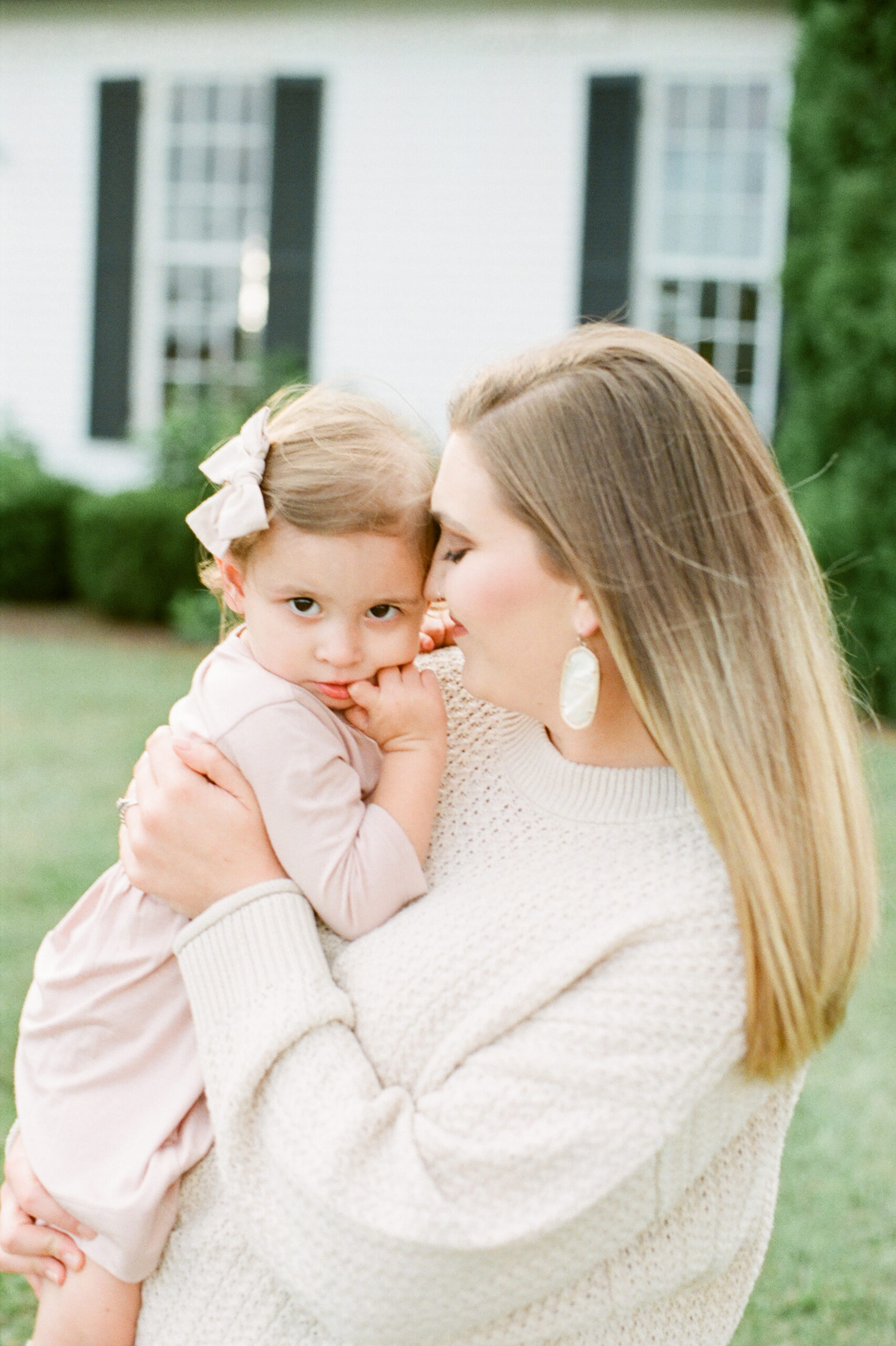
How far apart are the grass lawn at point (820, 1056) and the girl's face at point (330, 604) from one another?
169 cm

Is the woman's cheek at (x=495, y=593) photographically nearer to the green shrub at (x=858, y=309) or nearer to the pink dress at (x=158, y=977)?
the pink dress at (x=158, y=977)

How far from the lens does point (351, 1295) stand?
1262 millimetres

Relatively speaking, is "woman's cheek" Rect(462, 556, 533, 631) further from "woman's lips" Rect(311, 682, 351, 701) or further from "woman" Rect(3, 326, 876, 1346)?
"woman's lips" Rect(311, 682, 351, 701)

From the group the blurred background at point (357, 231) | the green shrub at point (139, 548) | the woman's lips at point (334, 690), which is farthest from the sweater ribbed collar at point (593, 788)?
the green shrub at point (139, 548)

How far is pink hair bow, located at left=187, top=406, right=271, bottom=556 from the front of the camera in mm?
1633

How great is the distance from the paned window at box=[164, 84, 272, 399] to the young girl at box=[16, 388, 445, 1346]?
29.8 ft

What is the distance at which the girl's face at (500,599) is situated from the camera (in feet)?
4.70

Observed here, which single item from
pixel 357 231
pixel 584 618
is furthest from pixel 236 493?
pixel 357 231

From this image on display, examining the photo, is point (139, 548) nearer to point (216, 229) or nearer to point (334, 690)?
point (216, 229)

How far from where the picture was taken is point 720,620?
137 centimetres

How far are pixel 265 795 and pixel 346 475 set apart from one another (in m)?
0.40

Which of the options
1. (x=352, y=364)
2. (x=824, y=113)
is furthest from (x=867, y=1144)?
(x=352, y=364)

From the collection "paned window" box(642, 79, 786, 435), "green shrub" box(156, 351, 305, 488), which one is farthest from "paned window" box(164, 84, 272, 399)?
"paned window" box(642, 79, 786, 435)

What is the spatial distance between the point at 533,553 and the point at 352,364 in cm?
881
